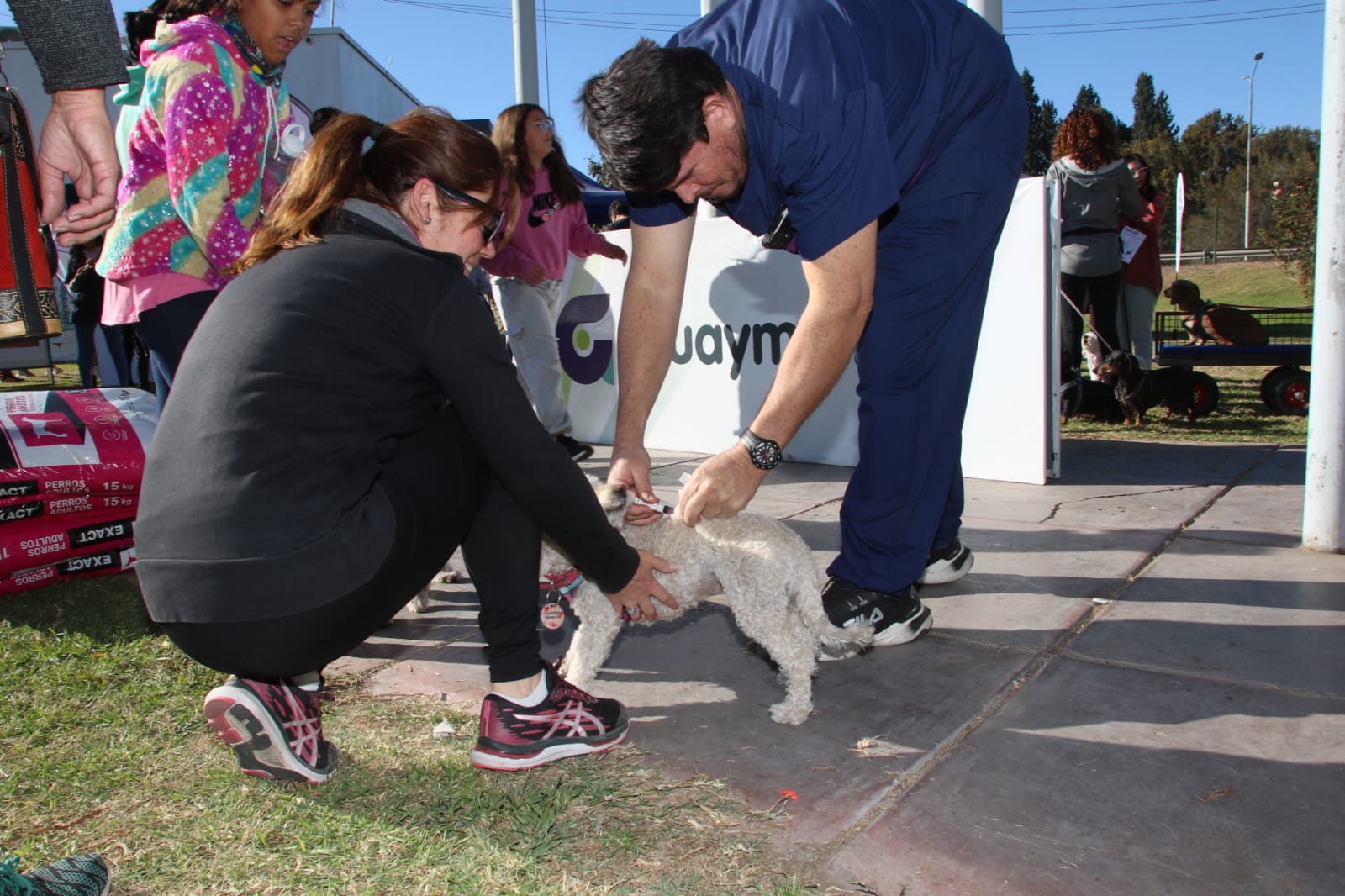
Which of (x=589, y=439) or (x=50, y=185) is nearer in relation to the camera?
(x=50, y=185)

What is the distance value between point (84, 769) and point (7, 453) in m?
1.73

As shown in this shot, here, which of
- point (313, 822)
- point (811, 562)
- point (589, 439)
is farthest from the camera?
point (589, 439)

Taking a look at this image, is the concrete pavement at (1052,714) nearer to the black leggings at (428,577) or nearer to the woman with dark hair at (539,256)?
the black leggings at (428,577)

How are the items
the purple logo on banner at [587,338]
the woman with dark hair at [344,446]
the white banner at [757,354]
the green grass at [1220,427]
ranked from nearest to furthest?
the woman with dark hair at [344,446] → the white banner at [757,354] → the green grass at [1220,427] → the purple logo on banner at [587,338]

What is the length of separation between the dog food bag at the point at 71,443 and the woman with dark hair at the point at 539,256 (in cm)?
228

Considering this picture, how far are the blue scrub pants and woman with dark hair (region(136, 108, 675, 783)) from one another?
963mm

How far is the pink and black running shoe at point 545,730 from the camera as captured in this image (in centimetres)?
212

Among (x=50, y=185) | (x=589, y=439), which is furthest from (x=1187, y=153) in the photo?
(x=50, y=185)

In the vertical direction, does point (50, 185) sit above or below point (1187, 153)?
below

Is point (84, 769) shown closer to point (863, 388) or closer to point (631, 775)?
point (631, 775)

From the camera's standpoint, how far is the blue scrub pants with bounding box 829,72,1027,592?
265cm

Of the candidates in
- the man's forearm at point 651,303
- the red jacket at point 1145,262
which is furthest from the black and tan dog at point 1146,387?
the man's forearm at point 651,303

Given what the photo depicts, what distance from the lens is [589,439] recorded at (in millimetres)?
6535

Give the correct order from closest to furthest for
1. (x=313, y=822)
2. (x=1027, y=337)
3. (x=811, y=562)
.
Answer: (x=313, y=822) → (x=811, y=562) → (x=1027, y=337)
